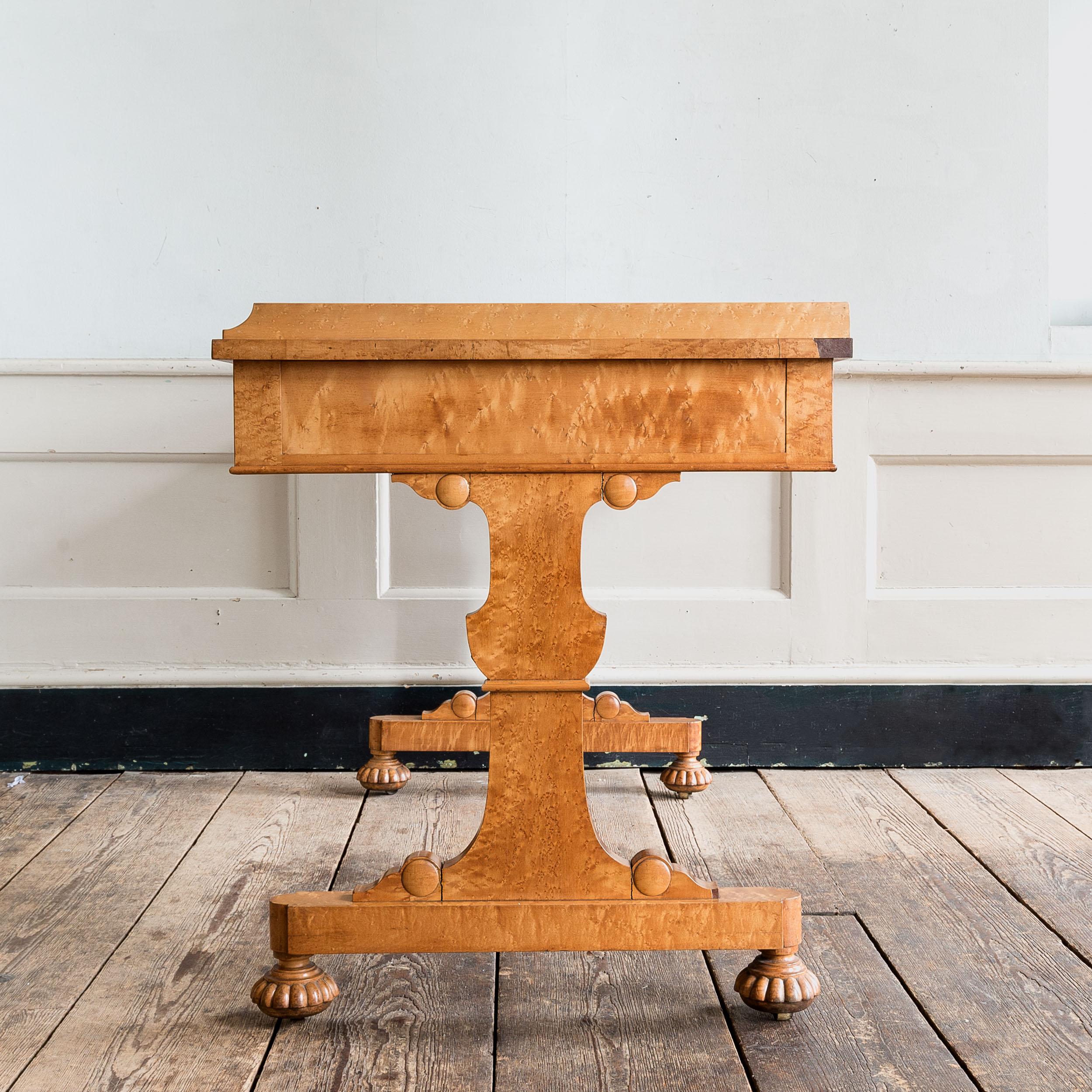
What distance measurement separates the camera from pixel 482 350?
3.14 ft

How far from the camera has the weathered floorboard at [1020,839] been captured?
1.29m

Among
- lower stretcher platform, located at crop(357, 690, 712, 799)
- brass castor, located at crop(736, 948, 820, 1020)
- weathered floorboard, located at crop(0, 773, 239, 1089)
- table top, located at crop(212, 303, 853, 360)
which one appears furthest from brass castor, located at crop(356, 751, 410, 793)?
table top, located at crop(212, 303, 853, 360)

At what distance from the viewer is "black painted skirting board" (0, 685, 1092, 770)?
1869mm

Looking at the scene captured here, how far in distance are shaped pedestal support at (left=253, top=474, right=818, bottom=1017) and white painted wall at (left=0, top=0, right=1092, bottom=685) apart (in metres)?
0.87

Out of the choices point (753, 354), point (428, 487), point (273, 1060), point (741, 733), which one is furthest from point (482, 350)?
point (741, 733)

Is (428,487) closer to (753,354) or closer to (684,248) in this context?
(753,354)

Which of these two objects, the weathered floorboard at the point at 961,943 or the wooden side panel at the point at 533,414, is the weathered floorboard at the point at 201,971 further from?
the weathered floorboard at the point at 961,943

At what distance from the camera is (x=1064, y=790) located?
1.78 m

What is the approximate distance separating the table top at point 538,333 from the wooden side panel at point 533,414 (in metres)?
0.02

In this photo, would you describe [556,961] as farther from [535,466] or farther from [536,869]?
[535,466]

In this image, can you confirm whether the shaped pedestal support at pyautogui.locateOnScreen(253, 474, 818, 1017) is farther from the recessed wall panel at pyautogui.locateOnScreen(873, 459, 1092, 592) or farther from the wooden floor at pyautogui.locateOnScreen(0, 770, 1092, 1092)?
the recessed wall panel at pyautogui.locateOnScreen(873, 459, 1092, 592)

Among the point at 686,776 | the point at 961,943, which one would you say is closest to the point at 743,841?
the point at 686,776

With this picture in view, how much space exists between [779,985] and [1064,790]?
101 cm

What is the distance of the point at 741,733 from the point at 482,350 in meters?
1.16
